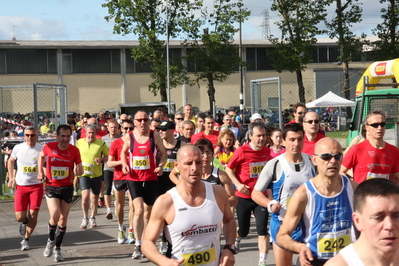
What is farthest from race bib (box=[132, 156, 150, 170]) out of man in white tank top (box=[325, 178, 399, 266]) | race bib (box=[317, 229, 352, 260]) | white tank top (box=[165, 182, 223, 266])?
man in white tank top (box=[325, 178, 399, 266])

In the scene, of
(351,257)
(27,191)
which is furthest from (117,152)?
(351,257)

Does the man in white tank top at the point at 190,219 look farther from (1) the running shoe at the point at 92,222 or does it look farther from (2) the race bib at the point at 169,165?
(1) the running shoe at the point at 92,222

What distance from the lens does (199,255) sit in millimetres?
4520

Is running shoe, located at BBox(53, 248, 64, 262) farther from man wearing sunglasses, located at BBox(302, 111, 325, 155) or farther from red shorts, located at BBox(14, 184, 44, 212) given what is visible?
man wearing sunglasses, located at BBox(302, 111, 325, 155)

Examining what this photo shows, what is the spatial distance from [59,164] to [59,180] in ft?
0.79

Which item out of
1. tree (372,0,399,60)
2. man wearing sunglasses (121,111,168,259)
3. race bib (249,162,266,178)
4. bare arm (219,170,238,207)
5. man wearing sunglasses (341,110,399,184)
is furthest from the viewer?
tree (372,0,399,60)

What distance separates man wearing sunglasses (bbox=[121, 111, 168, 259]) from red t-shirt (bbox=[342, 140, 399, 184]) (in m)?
2.96

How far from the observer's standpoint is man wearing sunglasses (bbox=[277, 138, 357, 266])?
4.62 meters

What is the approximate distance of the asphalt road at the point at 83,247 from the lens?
8.67m

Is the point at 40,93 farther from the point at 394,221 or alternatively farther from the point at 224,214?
the point at 394,221

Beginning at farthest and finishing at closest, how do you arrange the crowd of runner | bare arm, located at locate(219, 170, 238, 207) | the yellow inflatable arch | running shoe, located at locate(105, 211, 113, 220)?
the yellow inflatable arch
running shoe, located at locate(105, 211, 113, 220)
bare arm, located at locate(219, 170, 238, 207)
the crowd of runner

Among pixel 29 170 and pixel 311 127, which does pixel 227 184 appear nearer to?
pixel 311 127

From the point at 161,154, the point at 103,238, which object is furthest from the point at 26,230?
the point at 161,154

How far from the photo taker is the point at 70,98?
48.2m
